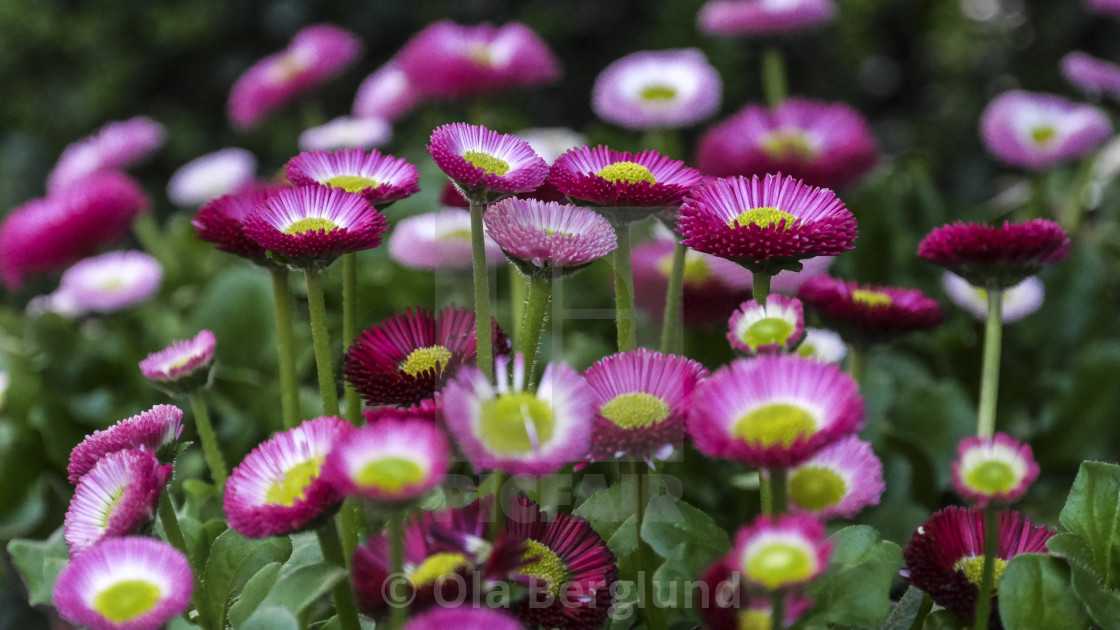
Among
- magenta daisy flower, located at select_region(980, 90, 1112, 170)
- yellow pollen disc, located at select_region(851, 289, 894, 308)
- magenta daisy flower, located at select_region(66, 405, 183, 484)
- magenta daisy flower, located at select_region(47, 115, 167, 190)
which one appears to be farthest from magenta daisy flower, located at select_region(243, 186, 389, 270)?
magenta daisy flower, located at select_region(47, 115, 167, 190)

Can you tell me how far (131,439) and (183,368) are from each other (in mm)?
104

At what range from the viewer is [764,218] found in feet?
1.69

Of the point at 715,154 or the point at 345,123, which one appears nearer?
the point at 715,154

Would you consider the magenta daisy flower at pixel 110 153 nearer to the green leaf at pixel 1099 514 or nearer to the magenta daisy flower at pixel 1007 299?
the magenta daisy flower at pixel 1007 299

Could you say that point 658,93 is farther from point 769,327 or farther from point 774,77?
point 769,327

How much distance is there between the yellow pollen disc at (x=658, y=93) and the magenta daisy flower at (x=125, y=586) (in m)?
0.82

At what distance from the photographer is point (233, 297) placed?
3.65ft

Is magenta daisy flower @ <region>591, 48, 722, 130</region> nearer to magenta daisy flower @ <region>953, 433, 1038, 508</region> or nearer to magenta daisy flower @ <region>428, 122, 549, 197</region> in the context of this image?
magenta daisy flower @ <region>428, 122, 549, 197</region>

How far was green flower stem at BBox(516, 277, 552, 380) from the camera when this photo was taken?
53cm

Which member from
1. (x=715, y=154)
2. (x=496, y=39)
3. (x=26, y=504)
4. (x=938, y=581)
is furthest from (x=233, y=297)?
(x=938, y=581)

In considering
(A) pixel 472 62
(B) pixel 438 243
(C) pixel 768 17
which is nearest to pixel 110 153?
(A) pixel 472 62

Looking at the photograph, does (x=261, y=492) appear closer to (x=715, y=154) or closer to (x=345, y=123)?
(x=715, y=154)

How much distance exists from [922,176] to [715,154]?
0.31 m

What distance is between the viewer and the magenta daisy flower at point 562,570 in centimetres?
48
